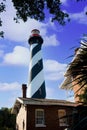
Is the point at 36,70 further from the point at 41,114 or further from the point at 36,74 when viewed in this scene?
the point at 41,114

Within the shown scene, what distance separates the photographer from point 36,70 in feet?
138

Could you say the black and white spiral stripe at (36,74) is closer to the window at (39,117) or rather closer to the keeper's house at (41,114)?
the keeper's house at (41,114)

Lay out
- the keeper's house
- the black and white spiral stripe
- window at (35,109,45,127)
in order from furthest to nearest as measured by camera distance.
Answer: the black and white spiral stripe
window at (35,109,45,127)
the keeper's house

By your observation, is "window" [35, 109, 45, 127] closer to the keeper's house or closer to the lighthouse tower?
the keeper's house

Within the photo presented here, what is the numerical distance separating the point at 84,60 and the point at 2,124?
35.5 metres

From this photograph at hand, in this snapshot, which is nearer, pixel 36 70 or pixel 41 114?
pixel 41 114

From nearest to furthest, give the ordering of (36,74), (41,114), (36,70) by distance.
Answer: (41,114) → (36,74) → (36,70)

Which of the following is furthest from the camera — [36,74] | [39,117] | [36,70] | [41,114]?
[36,70]

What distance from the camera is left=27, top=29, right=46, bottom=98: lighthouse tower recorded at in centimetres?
3981

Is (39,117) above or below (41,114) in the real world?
below

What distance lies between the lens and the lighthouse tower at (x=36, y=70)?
39.8m

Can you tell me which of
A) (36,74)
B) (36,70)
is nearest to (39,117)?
(36,74)

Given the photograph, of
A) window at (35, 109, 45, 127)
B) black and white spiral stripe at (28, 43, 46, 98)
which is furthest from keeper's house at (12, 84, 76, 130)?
black and white spiral stripe at (28, 43, 46, 98)

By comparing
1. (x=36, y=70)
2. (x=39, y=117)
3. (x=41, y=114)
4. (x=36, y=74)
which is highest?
(x=36, y=70)
